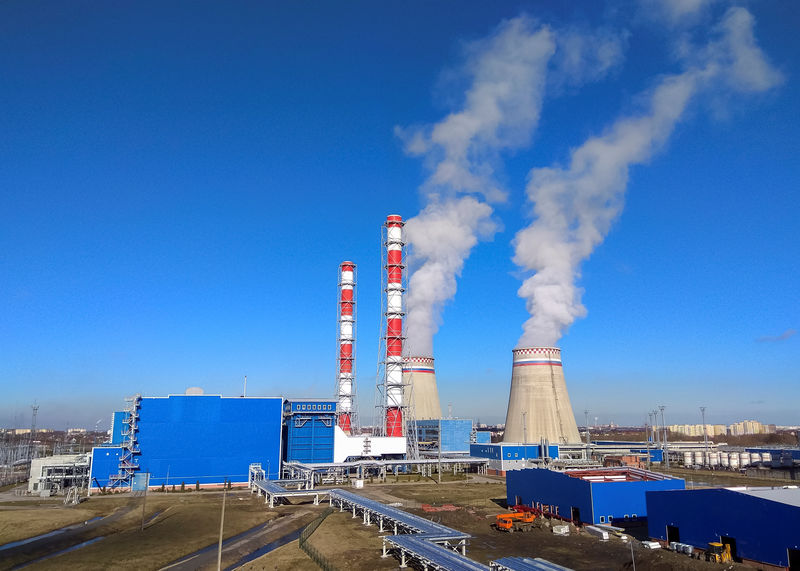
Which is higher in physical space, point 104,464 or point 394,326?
point 394,326

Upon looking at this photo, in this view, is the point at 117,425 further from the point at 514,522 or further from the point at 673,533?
the point at 673,533

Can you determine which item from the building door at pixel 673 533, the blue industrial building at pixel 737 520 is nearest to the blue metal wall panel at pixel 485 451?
the blue industrial building at pixel 737 520

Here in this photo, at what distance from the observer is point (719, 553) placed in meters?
21.0

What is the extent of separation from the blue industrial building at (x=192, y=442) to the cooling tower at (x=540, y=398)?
21.8 meters

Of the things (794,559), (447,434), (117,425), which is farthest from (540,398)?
(117,425)

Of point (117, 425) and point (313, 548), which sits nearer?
point (313, 548)

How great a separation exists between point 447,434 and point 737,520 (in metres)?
47.4

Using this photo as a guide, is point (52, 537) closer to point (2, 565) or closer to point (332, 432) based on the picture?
point (2, 565)

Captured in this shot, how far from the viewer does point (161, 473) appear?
44.2 metres

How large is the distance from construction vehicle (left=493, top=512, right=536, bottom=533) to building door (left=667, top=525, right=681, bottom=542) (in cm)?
653

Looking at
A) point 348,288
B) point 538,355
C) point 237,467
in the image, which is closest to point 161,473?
point 237,467

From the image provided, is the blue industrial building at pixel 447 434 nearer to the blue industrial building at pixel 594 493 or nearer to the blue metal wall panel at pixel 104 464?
the blue industrial building at pixel 594 493

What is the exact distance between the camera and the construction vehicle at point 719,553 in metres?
20.6

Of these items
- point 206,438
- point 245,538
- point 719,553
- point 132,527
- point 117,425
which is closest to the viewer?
point 719,553
